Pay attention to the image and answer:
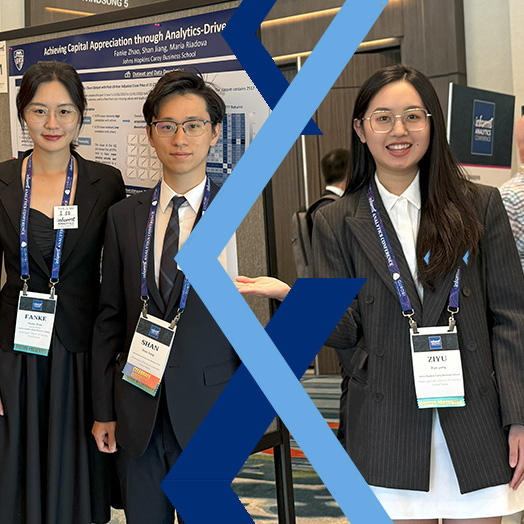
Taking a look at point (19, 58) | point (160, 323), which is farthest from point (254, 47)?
point (19, 58)

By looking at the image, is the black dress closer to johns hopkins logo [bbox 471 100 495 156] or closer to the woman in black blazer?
the woman in black blazer

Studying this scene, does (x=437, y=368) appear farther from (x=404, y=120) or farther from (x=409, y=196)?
(x=404, y=120)

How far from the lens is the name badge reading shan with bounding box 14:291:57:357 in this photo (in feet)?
7.30

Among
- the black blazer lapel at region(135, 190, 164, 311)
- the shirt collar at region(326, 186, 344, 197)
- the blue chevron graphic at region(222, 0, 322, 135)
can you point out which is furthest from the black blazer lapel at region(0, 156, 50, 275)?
the shirt collar at region(326, 186, 344, 197)

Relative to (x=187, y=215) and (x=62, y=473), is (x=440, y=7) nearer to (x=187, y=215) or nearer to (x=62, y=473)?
(x=187, y=215)

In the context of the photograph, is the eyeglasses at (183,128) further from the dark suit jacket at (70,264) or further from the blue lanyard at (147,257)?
the dark suit jacket at (70,264)

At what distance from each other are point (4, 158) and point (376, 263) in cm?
193

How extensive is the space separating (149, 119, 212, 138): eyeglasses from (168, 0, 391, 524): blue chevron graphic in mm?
1545

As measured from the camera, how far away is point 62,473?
230 cm

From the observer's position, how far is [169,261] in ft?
6.56

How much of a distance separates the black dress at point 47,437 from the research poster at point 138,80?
1.69ft

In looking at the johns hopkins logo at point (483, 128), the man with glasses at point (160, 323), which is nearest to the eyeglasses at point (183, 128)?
the man with glasses at point (160, 323)

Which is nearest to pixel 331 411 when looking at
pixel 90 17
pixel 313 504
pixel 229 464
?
pixel 313 504

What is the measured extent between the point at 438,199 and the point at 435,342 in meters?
0.34
